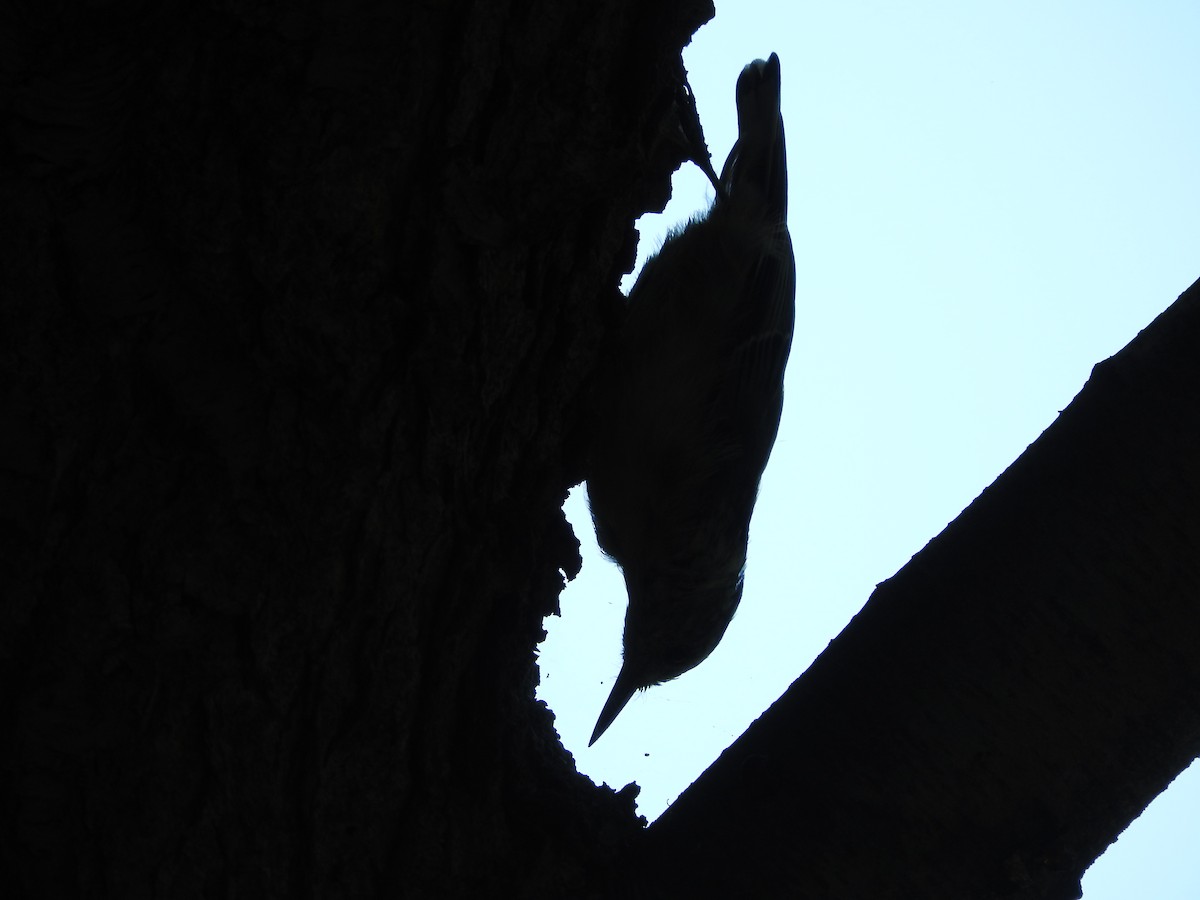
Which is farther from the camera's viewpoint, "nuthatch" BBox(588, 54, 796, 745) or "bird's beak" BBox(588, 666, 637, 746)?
"bird's beak" BBox(588, 666, 637, 746)

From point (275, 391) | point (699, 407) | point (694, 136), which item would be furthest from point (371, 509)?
point (694, 136)

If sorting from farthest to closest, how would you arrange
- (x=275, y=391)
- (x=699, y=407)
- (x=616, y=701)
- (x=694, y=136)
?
(x=616, y=701)
(x=699, y=407)
(x=694, y=136)
(x=275, y=391)

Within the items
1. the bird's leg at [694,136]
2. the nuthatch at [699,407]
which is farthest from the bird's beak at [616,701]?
the bird's leg at [694,136]

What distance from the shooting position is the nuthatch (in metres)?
3.08

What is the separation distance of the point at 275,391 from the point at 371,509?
0.23 metres

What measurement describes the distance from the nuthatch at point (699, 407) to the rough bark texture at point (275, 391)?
120cm

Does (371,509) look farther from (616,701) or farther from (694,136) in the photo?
(616,701)

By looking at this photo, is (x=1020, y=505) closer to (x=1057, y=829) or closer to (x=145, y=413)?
(x=1057, y=829)

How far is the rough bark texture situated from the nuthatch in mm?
1201

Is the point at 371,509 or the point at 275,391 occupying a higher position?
the point at 275,391

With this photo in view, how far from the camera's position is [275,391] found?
5.19 ft

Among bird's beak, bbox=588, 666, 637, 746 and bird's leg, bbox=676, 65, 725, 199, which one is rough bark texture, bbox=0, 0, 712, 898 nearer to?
bird's leg, bbox=676, 65, 725, 199

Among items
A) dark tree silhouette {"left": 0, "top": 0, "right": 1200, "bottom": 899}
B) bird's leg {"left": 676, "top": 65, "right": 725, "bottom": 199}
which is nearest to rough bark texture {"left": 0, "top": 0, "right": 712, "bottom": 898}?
dark tree silhouette {"left": 0, "top": 0, "right": 1200, "bottom": 899}

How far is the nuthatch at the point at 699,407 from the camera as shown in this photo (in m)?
3.08
